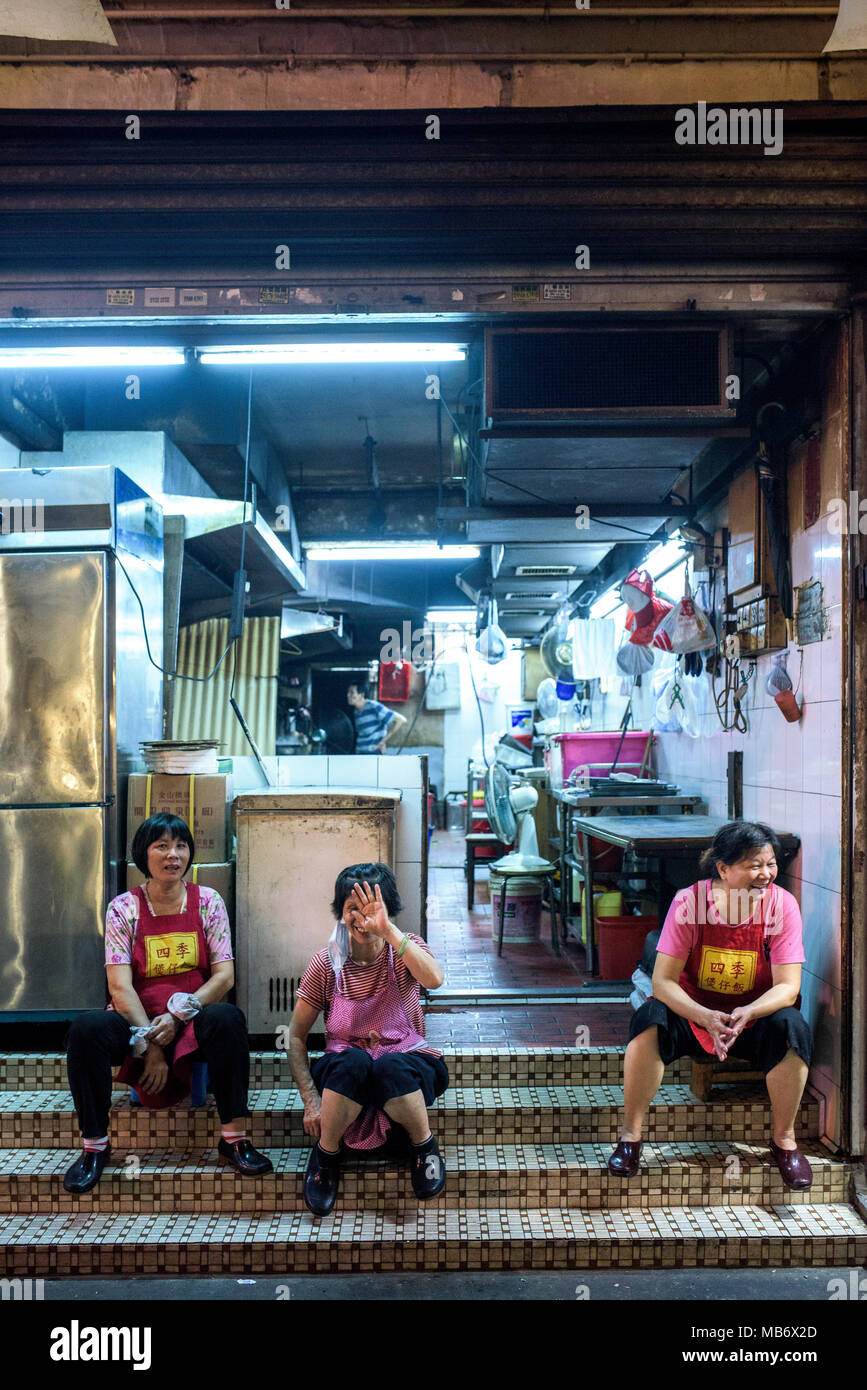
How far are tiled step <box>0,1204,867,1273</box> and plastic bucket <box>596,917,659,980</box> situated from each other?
7.31ft

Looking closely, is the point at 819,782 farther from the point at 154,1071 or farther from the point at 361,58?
the point at 361,58

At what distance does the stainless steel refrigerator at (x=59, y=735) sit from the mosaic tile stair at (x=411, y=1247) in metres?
1.12

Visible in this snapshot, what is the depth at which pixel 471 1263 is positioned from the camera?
292 cm

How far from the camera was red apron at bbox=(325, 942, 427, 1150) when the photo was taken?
10.4 feet

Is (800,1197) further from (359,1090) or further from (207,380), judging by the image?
(207,380)

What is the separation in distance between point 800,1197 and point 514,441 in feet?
10.3

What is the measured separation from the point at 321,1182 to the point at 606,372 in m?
3.17

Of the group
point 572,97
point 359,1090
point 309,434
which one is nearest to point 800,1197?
point 359,1090

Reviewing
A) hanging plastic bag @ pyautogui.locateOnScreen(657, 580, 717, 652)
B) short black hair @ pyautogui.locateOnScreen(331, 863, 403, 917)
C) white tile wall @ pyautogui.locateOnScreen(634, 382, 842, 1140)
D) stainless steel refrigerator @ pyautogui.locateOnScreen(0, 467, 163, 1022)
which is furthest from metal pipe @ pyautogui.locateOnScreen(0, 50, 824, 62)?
short black hair @ pyautogui.locateOnScreen(331, 863, 403, 917)

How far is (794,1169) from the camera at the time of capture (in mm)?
3105

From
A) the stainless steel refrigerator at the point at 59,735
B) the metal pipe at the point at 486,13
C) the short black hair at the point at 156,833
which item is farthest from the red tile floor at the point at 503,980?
the metal pipe at the point at 486,13

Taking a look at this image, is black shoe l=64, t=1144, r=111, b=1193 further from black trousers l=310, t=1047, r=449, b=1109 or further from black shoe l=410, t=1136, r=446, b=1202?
Answer: black shoe l=410, t=1136, r=446, b=1202

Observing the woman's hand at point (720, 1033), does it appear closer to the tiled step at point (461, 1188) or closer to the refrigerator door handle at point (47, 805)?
the tiled step at point (461, 1188)
